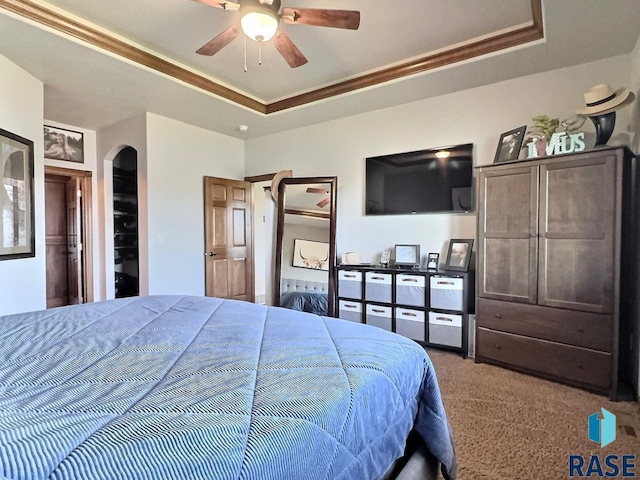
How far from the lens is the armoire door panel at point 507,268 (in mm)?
2645

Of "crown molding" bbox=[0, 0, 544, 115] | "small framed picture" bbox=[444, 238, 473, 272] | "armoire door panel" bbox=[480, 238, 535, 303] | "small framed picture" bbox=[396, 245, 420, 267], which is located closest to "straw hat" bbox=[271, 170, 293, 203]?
"crown molding" bbox=[0, 0, 544, 115]

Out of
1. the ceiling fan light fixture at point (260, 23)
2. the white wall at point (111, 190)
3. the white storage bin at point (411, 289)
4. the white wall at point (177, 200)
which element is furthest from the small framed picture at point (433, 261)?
the white wall at point (111, 190)

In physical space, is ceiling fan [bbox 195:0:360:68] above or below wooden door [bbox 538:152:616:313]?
above

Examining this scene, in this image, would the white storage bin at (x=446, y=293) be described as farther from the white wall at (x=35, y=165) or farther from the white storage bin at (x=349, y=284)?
the white wall at (x=35, y=165)

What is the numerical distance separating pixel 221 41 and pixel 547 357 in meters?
3.30

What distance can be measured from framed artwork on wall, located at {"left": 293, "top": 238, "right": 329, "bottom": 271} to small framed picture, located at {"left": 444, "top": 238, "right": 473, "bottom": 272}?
1.42 m

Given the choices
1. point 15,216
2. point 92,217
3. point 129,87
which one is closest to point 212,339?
point 15,216

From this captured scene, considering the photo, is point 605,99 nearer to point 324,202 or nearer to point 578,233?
point 578,233

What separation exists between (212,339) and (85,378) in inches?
16.4

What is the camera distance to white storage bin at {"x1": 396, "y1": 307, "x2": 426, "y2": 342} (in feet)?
10.8

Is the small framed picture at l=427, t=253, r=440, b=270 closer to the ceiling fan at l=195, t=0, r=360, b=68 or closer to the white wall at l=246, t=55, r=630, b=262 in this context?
the white wall at l=246, t=55, r=630, b=262

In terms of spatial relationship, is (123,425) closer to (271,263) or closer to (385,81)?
(385,81)

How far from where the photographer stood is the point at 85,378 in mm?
A: 931

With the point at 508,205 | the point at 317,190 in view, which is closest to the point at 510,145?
the point at 508,205
